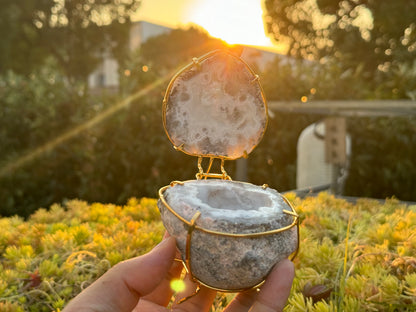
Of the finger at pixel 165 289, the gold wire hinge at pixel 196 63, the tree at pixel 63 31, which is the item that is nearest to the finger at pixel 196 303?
the finger at pixel 165 289

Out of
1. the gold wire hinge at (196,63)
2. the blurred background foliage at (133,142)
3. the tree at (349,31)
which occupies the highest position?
the tree at (349,31)

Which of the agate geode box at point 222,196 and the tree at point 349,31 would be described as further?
the tree at point 349,31

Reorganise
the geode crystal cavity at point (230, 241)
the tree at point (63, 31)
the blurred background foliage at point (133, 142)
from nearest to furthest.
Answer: the geode crystal cavity at point (230, 241) → the blurred background foliage at point (133, 142) → the tree at point (63, 31)

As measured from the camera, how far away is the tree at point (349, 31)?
15.4 m

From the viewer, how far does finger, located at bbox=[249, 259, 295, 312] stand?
4.46 feet

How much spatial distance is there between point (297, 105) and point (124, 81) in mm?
3017

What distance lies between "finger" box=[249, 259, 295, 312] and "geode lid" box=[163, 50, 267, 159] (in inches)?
24.0

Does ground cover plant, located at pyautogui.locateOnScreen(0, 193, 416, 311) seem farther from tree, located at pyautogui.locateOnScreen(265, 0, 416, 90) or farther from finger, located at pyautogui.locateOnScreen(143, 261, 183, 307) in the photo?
tree, located at pyautogui.locateOnScreen(265, 0, 416, 90)

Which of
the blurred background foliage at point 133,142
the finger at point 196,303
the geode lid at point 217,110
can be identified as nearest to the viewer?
the finger at point 196,303

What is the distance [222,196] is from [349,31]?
18.6 metres

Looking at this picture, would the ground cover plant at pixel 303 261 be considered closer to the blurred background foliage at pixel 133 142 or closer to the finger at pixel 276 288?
the finger at pixel 276 288

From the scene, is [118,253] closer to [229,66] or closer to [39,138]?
[229,66]

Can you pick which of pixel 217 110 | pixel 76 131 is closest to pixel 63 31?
pixel 76 131

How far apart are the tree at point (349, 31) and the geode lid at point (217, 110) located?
1467 centimetres
